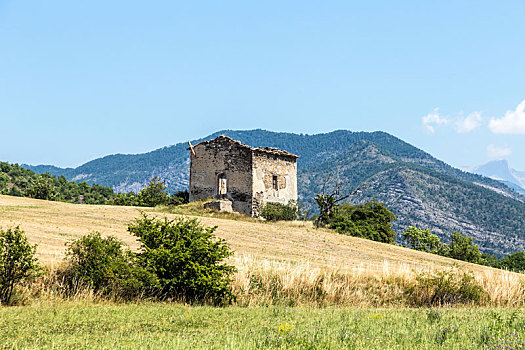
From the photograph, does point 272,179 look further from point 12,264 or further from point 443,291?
point 12,264

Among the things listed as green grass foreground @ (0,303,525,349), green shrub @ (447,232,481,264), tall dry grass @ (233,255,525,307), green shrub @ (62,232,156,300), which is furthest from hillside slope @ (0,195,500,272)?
green shrub @ (447,232,481,264)

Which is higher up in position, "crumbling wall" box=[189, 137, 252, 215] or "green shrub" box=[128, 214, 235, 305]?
"crumbling wall" box=[189, 137, 252, 215]

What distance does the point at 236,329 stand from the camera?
30.6 ft

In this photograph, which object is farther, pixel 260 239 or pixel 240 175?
pixel 240 175

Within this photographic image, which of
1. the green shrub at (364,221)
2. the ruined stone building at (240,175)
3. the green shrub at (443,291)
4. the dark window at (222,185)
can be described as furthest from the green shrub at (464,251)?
the green shrub at (443,291)

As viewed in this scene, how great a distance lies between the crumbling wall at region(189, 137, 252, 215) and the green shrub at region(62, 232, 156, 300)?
27.9m

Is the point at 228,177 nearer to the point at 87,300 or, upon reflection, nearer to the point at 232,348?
the point at 87,300

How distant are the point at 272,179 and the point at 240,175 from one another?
279 centimetres

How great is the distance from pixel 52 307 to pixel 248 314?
418 cm

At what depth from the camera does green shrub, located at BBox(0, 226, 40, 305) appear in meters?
11.3

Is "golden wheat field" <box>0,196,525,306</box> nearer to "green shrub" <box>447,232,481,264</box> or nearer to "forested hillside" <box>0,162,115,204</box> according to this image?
"green shrub" <box>447,232,481,264</box>

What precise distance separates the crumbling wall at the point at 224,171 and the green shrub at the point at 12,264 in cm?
2904

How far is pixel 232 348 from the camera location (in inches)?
282

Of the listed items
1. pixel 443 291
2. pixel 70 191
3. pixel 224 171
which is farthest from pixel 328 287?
pixel 70 191
